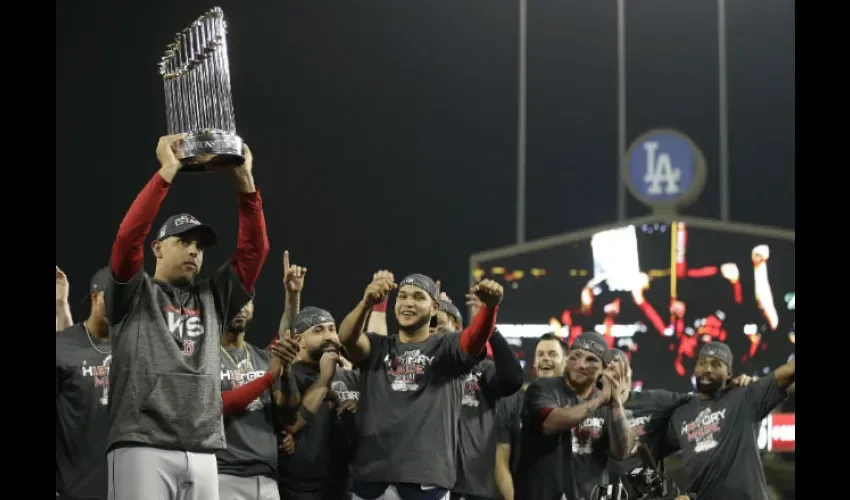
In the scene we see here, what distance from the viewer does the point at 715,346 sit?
14.5 ft

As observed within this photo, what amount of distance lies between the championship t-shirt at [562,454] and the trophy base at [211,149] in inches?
65.9

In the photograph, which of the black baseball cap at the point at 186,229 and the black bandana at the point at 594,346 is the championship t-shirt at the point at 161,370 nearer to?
the black baseball cap at the point at 186,229

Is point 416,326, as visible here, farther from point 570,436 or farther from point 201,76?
point 201,76

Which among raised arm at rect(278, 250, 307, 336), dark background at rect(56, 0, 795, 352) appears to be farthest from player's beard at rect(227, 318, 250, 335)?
dark background at rect(56, 0, 795, 352)

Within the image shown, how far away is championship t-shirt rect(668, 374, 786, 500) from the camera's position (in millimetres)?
4262

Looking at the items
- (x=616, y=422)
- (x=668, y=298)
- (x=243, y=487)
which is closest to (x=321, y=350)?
(x=243, y=487)

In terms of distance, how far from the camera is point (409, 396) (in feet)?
12.3

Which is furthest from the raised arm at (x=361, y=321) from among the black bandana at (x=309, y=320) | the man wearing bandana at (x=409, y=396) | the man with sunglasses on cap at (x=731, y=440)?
the man with sunglasses on cap at (x=731, y=440)

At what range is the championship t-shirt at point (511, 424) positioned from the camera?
4.32 meters

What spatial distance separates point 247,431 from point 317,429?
28 centimetres
